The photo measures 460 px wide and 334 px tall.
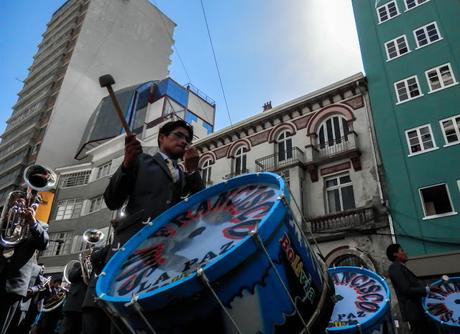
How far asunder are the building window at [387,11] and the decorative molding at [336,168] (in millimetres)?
9870

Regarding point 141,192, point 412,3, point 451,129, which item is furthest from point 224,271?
point 412,3

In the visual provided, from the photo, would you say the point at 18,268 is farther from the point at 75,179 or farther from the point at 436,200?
the point at 75,179

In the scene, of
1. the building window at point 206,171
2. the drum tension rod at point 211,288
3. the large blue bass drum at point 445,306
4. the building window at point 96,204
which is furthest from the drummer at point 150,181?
the building window at point 96,204

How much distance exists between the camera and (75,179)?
36281 millimetres

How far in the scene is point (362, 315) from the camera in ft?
15.7

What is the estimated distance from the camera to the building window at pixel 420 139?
16453 mm

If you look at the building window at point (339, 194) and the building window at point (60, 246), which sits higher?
the building window at point (339, 194)

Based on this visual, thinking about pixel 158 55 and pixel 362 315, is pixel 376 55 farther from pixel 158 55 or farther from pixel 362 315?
pixel 158 55

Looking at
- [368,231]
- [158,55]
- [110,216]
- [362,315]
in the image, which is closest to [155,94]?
[110,216]

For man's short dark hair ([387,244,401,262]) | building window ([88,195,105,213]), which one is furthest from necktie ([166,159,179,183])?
building window ([88,195,105,213])

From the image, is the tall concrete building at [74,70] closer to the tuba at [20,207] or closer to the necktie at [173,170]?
the tuba at [20,207]

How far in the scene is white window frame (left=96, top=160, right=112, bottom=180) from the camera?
33781mm

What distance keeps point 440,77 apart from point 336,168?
6824mm

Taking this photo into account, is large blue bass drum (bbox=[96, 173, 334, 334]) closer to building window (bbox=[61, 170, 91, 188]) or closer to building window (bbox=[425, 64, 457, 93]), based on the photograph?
building window (bbox=[425, 64, 457, 93])
